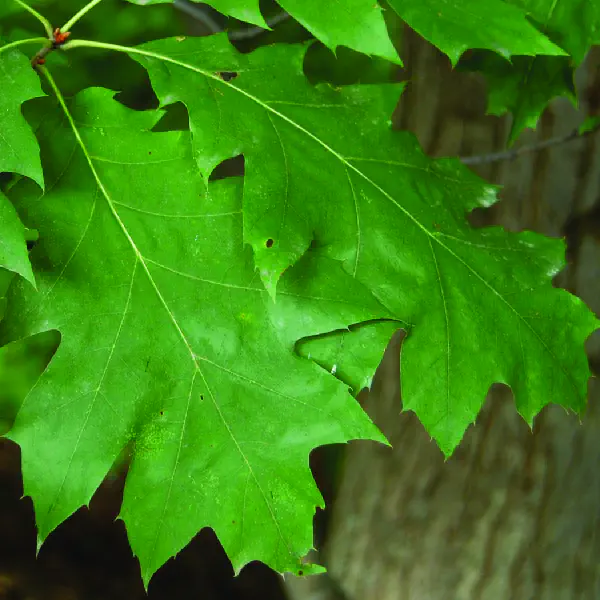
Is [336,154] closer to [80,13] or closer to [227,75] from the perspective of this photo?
[227,75]

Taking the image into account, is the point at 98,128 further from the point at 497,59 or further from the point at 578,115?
the point at 578,115

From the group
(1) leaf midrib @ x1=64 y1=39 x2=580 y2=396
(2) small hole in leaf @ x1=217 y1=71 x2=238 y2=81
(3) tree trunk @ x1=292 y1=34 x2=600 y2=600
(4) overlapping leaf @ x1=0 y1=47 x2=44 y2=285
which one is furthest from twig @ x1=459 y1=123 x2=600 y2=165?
(4) overlapping leaf @ x1=0 y1=47 x2=44 y2=285

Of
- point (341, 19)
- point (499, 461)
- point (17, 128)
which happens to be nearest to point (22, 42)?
point (17, 128)

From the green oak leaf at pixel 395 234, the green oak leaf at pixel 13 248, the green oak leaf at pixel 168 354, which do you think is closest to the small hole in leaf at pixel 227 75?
the green oak leaf at pixel 395 234

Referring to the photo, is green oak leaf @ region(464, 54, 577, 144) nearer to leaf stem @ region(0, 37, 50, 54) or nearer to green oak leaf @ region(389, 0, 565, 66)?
green oak leaf @ region(389, 0, 565, 66)

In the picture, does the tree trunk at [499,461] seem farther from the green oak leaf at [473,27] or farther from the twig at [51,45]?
the twig at [51,45]

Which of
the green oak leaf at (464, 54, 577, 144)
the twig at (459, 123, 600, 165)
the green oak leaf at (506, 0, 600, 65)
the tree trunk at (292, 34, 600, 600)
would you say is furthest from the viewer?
the tree trunk at (292, 34, 600, 600)
